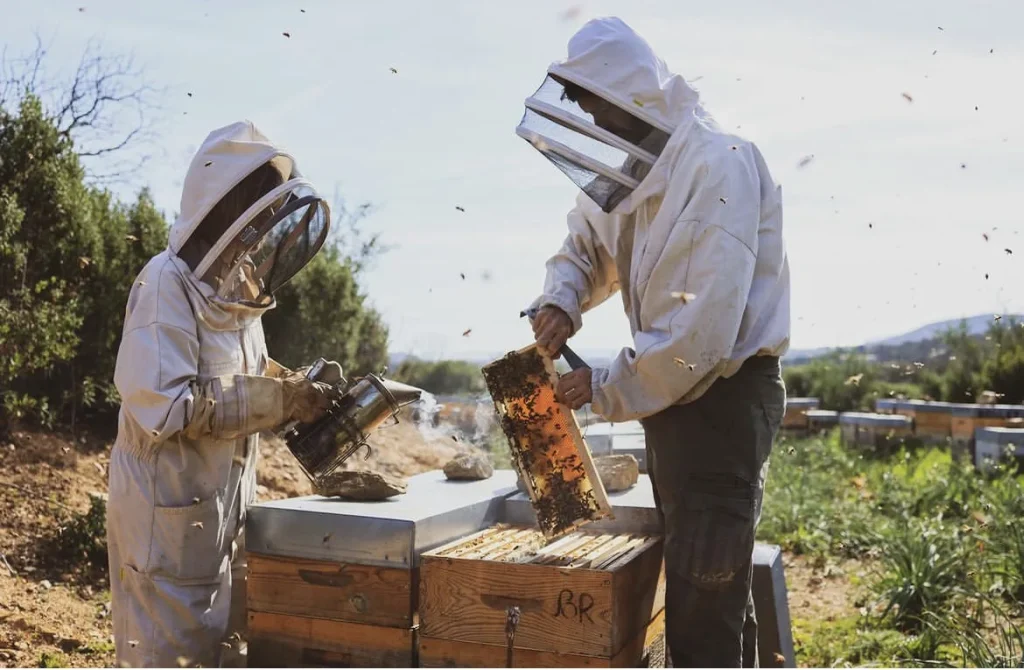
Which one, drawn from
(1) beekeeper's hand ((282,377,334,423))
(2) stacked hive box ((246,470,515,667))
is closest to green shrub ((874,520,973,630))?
(2) stacked hive box ((246,470,515,667))

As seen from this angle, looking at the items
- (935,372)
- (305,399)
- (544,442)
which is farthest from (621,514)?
(935,372)

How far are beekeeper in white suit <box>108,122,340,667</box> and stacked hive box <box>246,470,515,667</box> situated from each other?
0.54 feet

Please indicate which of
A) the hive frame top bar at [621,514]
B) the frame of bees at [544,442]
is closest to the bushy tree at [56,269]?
the hive frame top bar at [621,514]

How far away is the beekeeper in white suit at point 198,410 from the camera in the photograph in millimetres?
3182

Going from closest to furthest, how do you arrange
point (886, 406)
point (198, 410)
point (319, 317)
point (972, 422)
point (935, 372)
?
point (198, 410) < point (972, 422) < point (319, 317) < point (886, 406) < point (935, 372)

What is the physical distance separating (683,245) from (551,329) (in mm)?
696

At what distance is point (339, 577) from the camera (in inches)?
126

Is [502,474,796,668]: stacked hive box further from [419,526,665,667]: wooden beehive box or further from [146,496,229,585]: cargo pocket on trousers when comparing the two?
[146,496,229,585]: cargo pocket on trousers

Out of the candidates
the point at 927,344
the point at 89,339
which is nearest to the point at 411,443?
the point at 89,339

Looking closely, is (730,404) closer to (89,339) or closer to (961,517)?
(961,517)

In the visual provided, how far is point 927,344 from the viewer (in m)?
17.1

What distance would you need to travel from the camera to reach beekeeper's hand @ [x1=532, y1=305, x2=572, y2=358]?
339 cm

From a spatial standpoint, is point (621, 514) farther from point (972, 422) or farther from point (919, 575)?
point (972, 422)

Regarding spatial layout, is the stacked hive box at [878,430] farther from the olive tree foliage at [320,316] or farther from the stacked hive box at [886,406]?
the olive tree foliage at [320,316]
